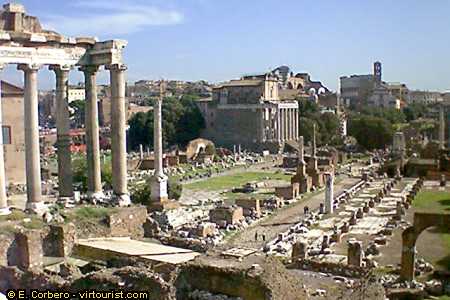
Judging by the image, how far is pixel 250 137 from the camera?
8206cm

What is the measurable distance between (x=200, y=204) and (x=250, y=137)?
1798 inches

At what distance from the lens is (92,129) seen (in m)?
21.0

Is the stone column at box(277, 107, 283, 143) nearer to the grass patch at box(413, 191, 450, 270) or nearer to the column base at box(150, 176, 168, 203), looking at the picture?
the grass patch at box(413, 191, 450, 270)

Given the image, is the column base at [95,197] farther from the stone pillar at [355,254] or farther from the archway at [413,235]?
the archway at [413,235]

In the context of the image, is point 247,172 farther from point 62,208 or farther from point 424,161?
point 62,208

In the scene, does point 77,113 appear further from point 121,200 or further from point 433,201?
point 121,200

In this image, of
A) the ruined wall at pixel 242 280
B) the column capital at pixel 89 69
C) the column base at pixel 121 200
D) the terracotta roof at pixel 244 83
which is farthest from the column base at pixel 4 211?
the terracotta roof at pixel 244 83

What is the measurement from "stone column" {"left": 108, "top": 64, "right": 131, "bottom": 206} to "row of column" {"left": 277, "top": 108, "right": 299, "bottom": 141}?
58.4m

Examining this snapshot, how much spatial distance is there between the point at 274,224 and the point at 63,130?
535 inches

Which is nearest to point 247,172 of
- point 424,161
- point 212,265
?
point 424,161

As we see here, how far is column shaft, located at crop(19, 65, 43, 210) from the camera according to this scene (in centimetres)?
1878

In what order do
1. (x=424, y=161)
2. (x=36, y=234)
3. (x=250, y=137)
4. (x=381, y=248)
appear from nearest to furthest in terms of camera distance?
(x=36, y=234) < (x=381, y=248) < (x=424, y=161) < (x=250, y=137)

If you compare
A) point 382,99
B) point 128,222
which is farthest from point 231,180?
point 382,99

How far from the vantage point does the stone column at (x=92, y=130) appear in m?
20.9
